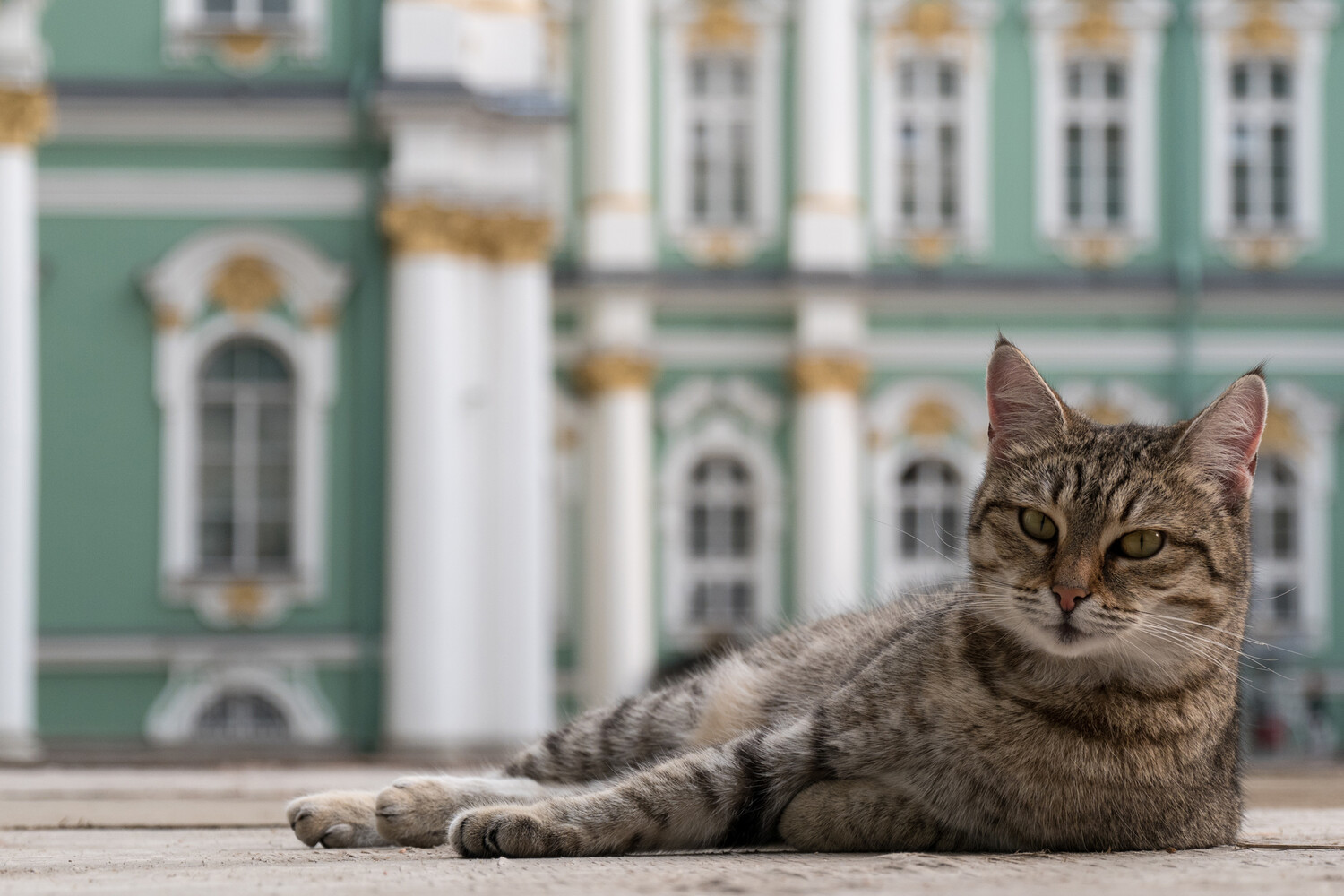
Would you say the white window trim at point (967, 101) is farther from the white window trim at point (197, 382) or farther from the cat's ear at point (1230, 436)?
the cat's ear at point (1230, 436)

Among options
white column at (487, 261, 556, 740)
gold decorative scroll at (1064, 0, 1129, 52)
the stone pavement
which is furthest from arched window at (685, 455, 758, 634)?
the stone pavement

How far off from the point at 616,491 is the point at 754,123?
16.8 feet

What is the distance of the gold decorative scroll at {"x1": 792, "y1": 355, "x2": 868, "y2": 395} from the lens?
25.7m

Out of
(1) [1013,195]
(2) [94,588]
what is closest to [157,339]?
(2) [94,588]

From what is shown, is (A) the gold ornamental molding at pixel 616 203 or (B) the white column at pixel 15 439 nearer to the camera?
(B) the white column at pixel 15 439

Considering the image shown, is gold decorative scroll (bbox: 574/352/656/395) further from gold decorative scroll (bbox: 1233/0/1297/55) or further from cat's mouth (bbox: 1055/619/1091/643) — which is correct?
cat's mouth (bbox: 1055/619/1091/643)

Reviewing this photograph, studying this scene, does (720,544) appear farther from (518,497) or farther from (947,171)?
(518,497)

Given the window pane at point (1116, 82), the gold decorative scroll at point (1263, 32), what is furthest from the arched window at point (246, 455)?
the gold decorative scroll at point (1263, 32)

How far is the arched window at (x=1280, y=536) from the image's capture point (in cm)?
2612

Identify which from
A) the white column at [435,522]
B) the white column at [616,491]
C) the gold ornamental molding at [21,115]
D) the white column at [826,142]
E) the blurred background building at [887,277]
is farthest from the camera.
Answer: the white column at [826,142]

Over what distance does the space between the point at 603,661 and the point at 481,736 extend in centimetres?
711

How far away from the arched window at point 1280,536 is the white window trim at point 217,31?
1349 cm

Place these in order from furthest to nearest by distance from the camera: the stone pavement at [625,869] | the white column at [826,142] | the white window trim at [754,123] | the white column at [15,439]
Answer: the white window trim at [754,123]
the white column at [826,142]
the white column at [15,439]
the stone pavement at [625,869]

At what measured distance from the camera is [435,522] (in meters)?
18.1
